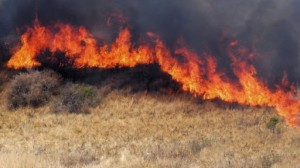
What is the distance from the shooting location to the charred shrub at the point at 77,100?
23.4 m

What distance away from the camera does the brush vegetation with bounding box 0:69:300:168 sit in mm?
15625

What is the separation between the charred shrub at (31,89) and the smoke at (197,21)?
467 centimetres

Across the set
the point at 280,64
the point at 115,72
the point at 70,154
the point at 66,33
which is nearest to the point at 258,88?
the point at 280,64

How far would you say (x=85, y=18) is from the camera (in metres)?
30.3

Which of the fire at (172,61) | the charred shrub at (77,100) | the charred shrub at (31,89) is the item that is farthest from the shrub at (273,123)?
the charred shrub at (31,89)

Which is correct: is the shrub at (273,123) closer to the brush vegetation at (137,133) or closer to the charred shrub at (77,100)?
the brush vegetation at (137,133)

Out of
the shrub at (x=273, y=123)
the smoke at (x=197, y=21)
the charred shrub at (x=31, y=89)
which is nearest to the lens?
the shrub at (x=273, y=123)

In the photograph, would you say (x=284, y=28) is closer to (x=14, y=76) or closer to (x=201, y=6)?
(x=201, y=6)

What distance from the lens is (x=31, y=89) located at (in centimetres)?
2512

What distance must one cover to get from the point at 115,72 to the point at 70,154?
11.0m

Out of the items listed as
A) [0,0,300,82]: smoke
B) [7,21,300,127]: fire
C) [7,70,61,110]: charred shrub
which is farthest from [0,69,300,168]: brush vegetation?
[0,0,300,82]: smoke

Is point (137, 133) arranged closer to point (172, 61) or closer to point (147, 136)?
point (147, 136)

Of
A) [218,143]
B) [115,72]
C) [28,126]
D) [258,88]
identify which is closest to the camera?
[218,143]

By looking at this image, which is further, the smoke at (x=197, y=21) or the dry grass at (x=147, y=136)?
Result: the smoke at (x=197, y=21)
